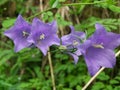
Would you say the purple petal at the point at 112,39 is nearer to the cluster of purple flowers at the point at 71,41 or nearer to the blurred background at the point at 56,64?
the cluster of purple flowers at the point at 71,41

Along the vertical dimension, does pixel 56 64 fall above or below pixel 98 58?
below

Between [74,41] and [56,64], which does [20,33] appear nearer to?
[74,41]

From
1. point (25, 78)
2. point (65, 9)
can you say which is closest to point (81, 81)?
point (25, 78)

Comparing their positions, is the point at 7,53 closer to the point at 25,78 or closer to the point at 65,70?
the point at 25,78

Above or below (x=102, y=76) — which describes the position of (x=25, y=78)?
below

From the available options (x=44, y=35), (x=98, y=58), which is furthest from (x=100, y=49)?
(x=44, y=35)

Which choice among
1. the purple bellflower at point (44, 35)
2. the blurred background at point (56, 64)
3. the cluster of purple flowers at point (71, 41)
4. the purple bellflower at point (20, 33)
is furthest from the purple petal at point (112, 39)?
the blurred background at point (56, 64)

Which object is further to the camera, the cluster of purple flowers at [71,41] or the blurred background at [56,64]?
the blurred background at [56,64]
